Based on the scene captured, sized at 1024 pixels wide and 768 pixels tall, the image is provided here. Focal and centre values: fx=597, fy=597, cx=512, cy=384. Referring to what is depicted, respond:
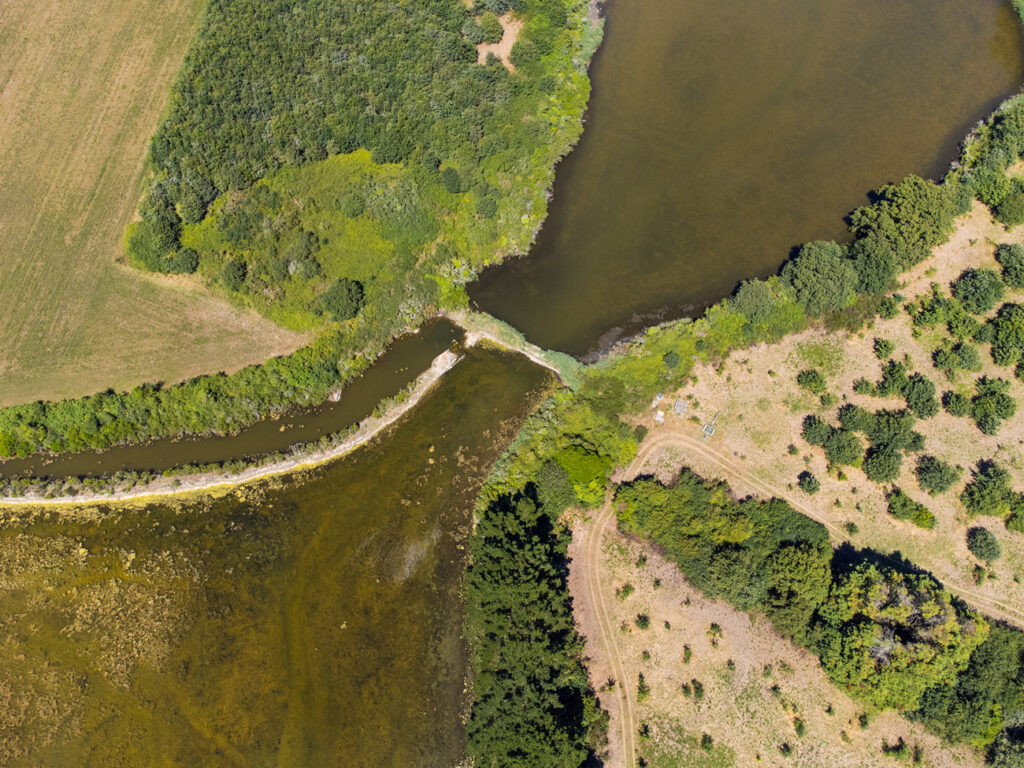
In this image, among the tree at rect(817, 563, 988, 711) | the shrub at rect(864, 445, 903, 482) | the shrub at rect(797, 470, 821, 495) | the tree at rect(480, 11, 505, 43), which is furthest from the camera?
the tree at rect(480, 11, 505, 43)

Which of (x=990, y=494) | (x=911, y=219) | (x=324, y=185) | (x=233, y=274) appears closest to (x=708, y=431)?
(x=990, y=494)

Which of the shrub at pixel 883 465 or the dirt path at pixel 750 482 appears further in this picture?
the shrub at pixel 883 465

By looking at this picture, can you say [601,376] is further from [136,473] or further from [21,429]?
[21,429]

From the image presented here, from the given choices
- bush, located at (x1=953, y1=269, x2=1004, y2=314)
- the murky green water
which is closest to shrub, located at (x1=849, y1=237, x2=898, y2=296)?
bush, located at (x1=953, y1=269, x2=1004, y2=314)

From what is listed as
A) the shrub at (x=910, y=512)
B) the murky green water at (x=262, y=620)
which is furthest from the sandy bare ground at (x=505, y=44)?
the shrub at (x=910, y=512)

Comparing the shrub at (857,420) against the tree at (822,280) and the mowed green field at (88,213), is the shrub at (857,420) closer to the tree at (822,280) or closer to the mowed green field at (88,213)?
the tree at (822,280)

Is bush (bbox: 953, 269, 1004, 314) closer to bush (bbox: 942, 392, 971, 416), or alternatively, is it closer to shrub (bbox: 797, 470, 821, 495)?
bush (bbox: 942, 392, 971, 416)
